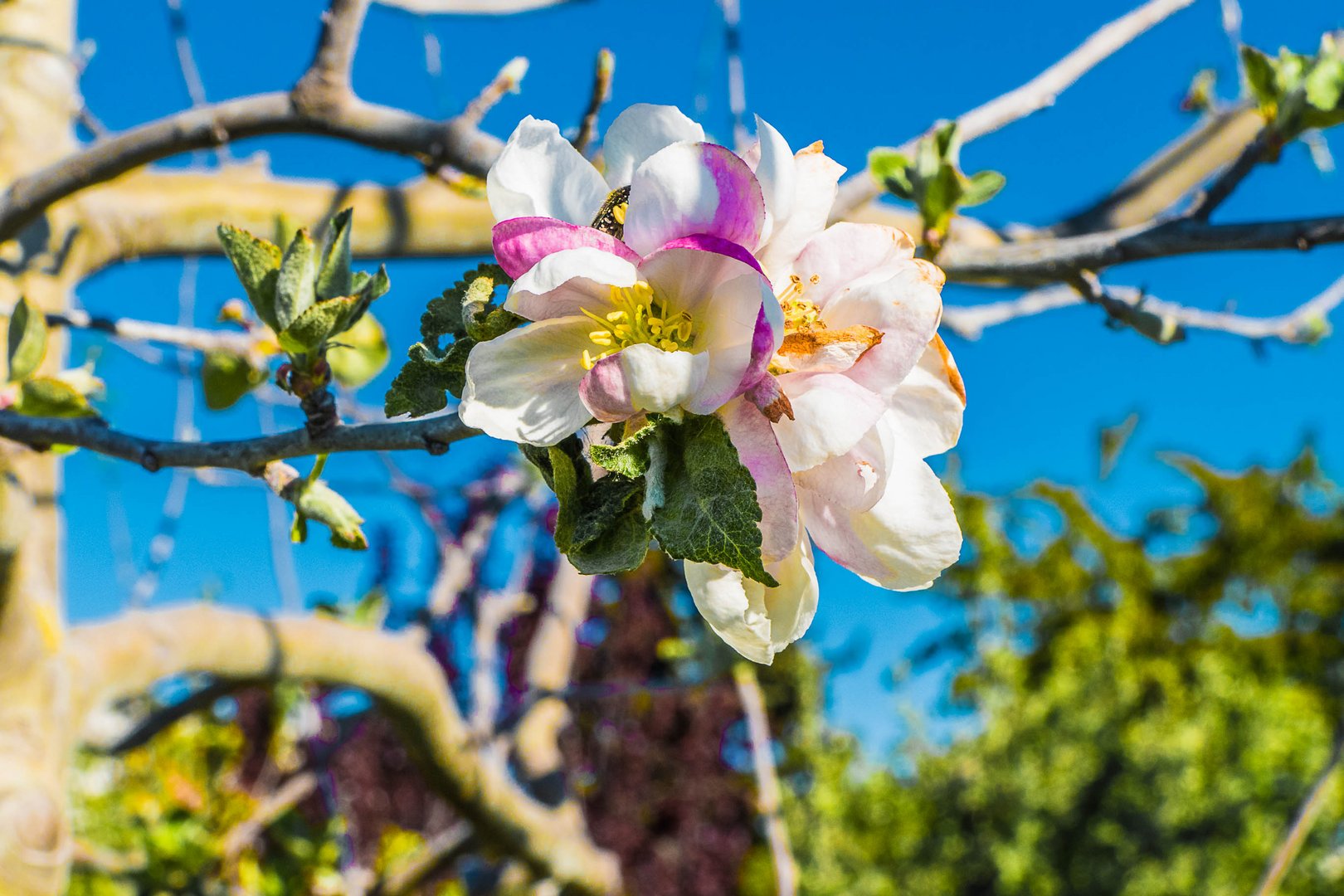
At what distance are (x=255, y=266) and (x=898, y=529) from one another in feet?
1.24

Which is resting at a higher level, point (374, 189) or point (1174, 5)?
point (374, 189)

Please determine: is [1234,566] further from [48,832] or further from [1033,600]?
[48,832]

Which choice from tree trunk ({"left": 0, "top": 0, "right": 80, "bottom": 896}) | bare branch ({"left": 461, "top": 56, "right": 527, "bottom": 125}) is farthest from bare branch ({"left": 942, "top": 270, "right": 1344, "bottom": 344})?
tree trunk ({"left": 0, "top": 0, "right": 80, "bottom": 896})

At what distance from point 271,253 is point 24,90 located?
133cm

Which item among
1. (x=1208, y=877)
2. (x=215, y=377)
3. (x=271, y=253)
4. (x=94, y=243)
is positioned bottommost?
(x=1208, y=877)

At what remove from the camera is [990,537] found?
19.0 feet

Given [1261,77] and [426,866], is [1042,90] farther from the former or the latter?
[426,866]

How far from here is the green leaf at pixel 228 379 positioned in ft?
2.97

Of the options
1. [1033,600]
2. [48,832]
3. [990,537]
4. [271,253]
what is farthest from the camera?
[1033,600]

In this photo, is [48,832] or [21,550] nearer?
[48,832]

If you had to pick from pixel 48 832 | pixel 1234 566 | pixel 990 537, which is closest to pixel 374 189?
pixel 48 832

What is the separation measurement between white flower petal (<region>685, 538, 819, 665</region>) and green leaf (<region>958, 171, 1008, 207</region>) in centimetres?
51

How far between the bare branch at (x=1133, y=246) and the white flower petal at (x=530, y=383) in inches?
21.5

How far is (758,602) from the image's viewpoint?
48 cm
